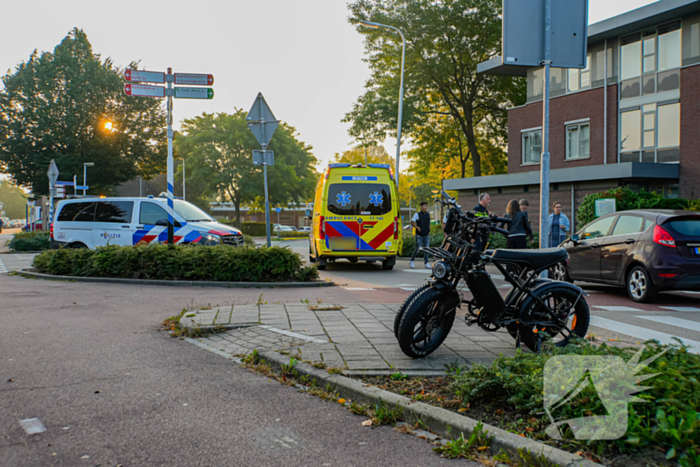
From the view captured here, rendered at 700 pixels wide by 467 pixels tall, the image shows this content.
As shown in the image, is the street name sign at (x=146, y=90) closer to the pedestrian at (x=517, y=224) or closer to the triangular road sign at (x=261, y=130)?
the triangular road sign at (x=261, y=130)

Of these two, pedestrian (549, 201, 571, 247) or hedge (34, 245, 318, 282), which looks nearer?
hedge (34, 245, 318, 282)

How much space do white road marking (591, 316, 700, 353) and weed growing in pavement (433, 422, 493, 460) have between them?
3.67 m

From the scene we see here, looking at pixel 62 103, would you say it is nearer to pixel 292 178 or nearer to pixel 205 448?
pixel 292 178

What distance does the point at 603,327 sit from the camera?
689cm

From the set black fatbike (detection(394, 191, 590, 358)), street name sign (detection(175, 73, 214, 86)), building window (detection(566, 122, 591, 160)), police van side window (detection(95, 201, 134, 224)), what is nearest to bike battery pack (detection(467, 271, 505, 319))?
black fatbike (detection(394, 191, 590, 358))

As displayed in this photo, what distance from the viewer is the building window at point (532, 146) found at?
88.3 ft

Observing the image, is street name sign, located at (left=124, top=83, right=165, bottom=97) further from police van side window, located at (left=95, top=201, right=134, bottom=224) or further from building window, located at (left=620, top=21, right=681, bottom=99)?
building window, located at (left=620, top=21, right=681, bottom=99)

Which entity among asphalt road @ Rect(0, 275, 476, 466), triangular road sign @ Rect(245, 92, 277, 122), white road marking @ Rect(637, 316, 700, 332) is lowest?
asphalt road @ Rect(0, 275, 476, 466)

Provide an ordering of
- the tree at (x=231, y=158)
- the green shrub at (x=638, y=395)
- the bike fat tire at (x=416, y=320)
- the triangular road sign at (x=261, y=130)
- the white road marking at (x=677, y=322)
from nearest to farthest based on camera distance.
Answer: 1. the green shrub at (x=638, y=395)
2. the bike fat tire at (x=416, y=320)
3. the white road marking at (x=677, y=322)
4. the triangular road sign at (x=261, y=130)
5. the tree at (x=231, y=158)

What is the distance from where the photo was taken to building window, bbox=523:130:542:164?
88.3 ft

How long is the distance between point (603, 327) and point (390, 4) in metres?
27.0

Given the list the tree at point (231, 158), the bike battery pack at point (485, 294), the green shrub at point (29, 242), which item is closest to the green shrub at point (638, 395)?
the bike battery pack at point (485, 294)

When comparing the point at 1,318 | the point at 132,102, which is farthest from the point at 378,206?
the point at 132,102

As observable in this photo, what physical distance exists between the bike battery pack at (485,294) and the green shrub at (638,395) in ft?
2.62
